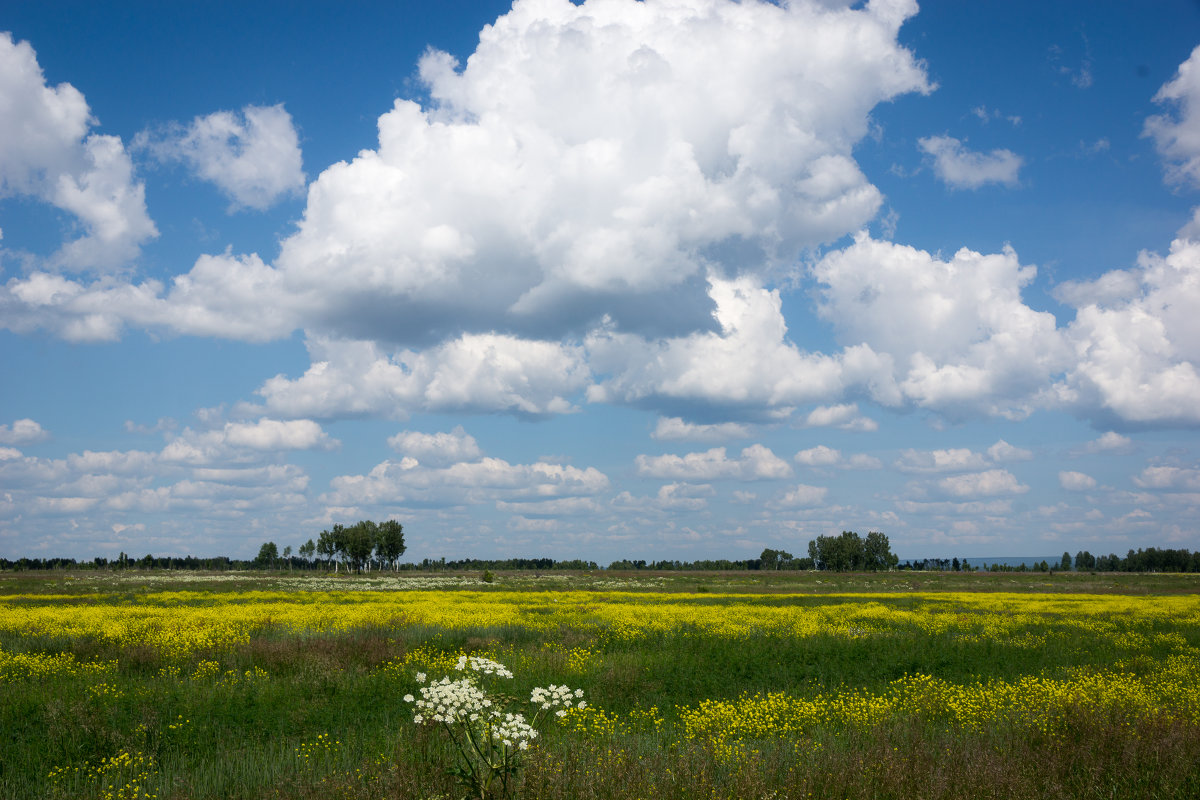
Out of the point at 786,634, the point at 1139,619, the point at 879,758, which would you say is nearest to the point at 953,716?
the point at 879,758

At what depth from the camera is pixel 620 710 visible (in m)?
13.2

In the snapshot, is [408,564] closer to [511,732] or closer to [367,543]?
[367,543]

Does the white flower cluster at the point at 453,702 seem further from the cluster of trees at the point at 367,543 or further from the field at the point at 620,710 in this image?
the cluster of trees at the point at 367,543

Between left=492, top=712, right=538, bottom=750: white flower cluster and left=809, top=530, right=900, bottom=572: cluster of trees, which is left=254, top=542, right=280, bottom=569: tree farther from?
left=492, top=712, right=538, bottom=750: white flower cluster

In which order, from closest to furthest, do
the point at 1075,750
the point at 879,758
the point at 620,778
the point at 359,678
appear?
the point at 620,778
the point at 879,758
the point at 1075,750
the point at 359,678

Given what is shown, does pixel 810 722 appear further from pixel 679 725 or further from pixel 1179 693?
pixel 1179 693

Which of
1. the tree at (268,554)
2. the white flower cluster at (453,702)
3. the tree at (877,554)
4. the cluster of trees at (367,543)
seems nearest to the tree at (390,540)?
the cluster of trees at (367,543)

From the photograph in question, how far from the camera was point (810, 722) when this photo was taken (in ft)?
36.9

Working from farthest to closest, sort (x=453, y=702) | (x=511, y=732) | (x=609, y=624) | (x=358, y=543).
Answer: (x=358, y=543) < (x=609, y=624) < (x=511, y=732) < (x=453, y=702)

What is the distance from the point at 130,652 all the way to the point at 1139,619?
37.9 metres

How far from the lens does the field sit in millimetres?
7715

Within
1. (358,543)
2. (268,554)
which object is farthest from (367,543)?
(268,554)

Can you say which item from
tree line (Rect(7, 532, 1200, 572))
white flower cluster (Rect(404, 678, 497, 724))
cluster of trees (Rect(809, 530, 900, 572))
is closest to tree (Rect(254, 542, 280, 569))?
tree line (Rect(7, 532, 1200, 572))

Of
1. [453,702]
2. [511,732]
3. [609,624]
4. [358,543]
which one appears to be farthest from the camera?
[358,543]
